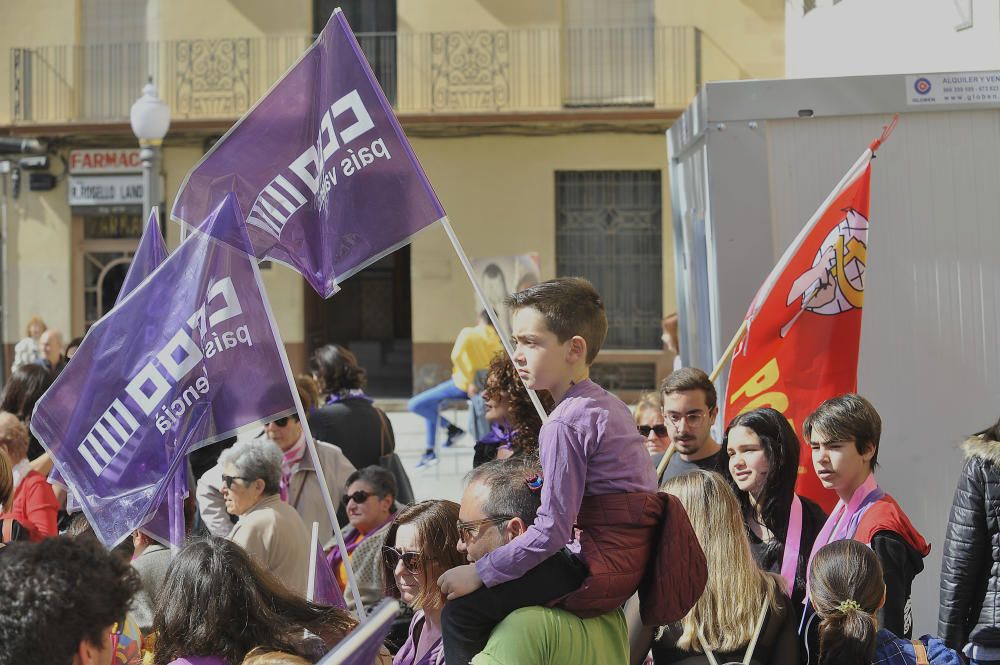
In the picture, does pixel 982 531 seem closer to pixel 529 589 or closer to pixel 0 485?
pixel 529 589

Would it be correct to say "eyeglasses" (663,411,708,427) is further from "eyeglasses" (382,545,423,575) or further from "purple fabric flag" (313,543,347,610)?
"eyeglasses" (382,545,423,575)

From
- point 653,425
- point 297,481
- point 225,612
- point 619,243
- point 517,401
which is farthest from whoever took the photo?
point 619,243

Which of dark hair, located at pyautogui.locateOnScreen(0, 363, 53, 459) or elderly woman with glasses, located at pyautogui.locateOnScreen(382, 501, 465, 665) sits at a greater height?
dark hair, located at pyautogui.locateOnScreen(0, 363, 53, 459)

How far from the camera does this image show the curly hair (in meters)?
5.18

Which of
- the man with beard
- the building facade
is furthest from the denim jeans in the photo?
the man with beard

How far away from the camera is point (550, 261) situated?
66.0 ft

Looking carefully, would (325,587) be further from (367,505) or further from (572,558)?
(572,558)

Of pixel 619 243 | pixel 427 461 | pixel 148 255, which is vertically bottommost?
pixel 427 461

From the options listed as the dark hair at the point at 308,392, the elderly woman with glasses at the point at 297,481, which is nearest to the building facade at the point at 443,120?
the dark hair at the point at 308,392

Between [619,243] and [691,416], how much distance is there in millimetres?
15318

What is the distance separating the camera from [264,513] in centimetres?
504

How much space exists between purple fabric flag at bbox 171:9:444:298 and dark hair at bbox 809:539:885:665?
208 centimetres

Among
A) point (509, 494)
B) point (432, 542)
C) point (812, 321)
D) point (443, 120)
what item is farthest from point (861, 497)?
point (443, 120)

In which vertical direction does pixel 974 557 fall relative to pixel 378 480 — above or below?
below
